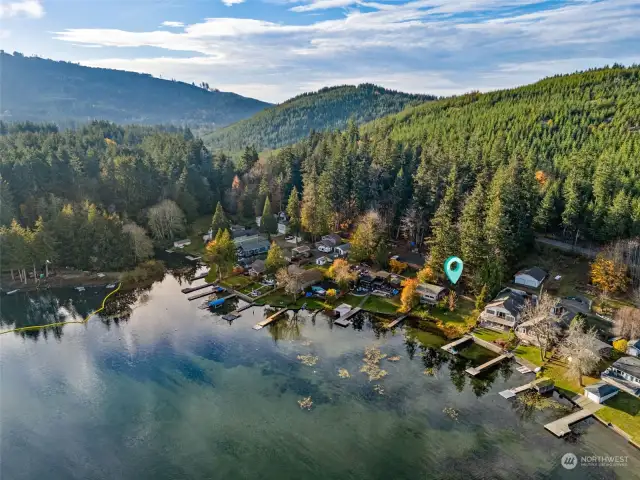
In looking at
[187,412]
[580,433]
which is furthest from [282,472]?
[580,433]

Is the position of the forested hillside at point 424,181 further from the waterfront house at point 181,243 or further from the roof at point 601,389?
the roof at point 601,389

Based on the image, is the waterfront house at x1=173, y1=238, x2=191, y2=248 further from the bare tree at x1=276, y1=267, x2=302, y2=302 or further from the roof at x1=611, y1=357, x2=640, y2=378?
the roof at x1=611, y1=357, x2=640, y2=378

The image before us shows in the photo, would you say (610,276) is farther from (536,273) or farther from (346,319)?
(346,319)

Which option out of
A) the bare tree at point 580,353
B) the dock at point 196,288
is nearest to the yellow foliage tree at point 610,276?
the bare tree at point 580,353

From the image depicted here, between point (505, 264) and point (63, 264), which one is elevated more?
point (505, 264)

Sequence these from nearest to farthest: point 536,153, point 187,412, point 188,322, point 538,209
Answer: point 187,412, point 188,322, point 538,209, point 536,153

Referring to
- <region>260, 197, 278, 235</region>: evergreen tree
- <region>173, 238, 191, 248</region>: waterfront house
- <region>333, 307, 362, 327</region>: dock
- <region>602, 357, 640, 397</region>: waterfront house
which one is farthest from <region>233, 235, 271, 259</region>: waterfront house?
<region>602, 357, 640, 397</region>: waterfront house

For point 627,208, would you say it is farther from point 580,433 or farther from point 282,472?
point 282,472

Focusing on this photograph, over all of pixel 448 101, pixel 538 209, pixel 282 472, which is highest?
pixel 448 101
